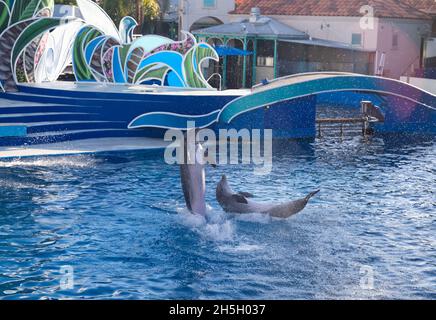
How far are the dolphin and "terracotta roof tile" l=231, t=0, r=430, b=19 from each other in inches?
896

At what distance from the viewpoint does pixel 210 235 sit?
10.8 metres

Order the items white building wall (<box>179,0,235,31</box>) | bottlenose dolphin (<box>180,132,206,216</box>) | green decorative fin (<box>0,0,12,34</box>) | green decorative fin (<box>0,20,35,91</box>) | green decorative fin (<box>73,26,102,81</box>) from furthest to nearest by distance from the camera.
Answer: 1. white building wall (<box>179,0,235,31</box>)
2. green decorative fin (<box>73,26,102,81</box>)
3. green decorative fin (<box>0,20,35,91</box>)
4. green decorative fin (<box>0,0,12,34</box>)
5. bottlenose dolphin (<box>180,132,206,216</box>)

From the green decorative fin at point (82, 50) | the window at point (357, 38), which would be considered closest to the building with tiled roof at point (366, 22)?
the window at point (357, 38)

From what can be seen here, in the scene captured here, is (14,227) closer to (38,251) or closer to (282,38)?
(38,251)

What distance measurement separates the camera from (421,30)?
35156 mm

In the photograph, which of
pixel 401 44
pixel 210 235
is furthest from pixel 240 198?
pixel 401 44

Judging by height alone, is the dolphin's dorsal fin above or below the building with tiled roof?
below

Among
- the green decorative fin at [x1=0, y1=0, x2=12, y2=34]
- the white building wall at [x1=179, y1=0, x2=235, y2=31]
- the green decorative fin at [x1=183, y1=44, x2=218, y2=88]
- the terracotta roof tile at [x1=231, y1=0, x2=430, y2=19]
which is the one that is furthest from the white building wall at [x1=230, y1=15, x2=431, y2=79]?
the green decorative fin at [x1=0, y1=0, x2=12, y2=34]

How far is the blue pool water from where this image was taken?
8914 millimetres

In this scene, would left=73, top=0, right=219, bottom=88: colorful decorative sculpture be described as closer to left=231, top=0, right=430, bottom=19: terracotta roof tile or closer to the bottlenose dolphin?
the bottlenose dolphin

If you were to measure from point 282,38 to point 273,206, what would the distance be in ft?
68.9

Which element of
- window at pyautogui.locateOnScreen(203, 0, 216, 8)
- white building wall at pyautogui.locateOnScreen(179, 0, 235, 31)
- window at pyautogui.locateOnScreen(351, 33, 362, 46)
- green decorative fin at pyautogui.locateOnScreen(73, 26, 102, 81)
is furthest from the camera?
window at pyautogui.locateOnScreen(203, 0, 216, 8)

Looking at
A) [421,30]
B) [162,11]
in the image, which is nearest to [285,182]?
[421,30]

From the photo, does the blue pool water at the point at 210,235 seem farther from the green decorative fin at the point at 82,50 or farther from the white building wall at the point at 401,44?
the white building wall at the point at 401,44
